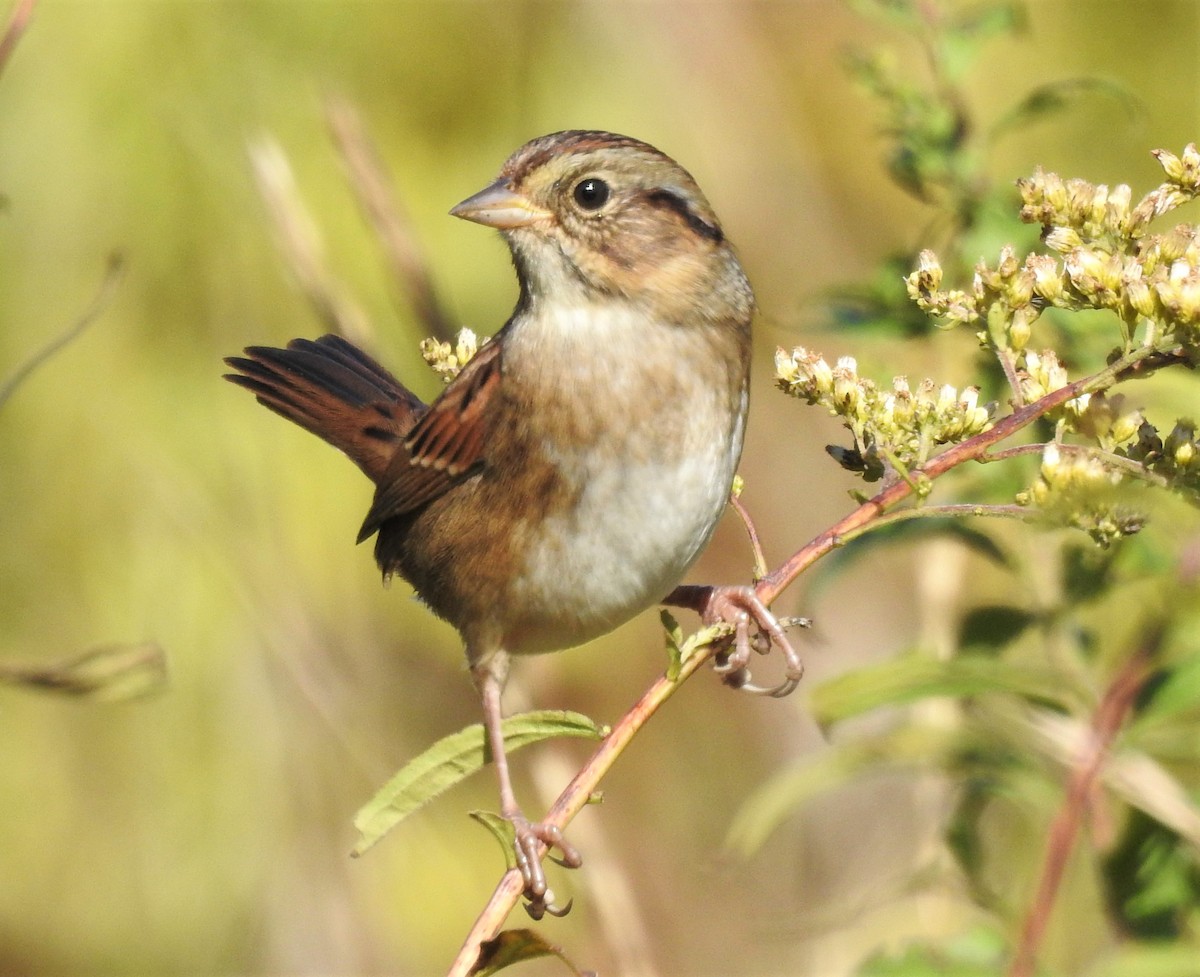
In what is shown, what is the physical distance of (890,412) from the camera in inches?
52.4

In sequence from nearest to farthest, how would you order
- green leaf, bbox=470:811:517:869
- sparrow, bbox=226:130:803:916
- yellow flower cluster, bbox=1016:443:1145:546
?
yellow flower cluster, bbox=1016:443:1145:546, green leaf, bbox=470:811:517:869, sparrow, bbox=226:130:803:916

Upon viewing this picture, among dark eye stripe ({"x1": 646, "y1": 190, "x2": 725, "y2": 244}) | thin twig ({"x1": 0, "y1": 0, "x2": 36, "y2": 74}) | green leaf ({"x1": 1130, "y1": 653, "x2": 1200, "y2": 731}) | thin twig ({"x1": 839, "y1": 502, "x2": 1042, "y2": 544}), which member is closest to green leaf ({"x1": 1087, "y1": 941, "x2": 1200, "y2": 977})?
green leaf ({"x1": 1130, "y1": 653, "x2": 1200, "y2": 731})

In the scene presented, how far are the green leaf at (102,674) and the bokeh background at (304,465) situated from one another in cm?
75

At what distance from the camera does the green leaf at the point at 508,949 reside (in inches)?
48.9

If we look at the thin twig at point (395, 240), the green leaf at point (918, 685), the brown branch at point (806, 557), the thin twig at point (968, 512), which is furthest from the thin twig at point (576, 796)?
the thin twig at point (395, 240)

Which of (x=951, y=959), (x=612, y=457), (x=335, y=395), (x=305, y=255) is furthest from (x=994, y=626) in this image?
(x=335, y=395)

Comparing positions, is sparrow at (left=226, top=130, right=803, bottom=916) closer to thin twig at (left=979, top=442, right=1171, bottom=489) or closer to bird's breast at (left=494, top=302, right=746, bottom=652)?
bird's breast at (left=494, top=302, right=746, bottom=652)

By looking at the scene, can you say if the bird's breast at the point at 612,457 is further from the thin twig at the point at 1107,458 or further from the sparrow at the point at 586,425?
the thin twig at the point at 1107,458

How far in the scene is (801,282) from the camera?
13.0ft

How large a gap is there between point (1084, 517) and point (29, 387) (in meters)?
2.72

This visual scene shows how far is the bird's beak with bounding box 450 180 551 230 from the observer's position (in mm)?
2100

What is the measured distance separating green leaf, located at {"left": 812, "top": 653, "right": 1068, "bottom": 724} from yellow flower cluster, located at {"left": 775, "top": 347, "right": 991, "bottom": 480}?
1.56ft

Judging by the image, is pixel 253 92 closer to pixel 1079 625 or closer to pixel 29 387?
pixel 29 387

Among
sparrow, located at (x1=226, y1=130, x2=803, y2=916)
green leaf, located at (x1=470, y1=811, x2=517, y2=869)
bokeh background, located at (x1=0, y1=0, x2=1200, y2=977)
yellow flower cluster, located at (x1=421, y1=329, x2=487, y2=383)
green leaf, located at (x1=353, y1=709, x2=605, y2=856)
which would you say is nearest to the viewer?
green leaf, located at (x1=470, y1=811, x2=517, y2=869)
